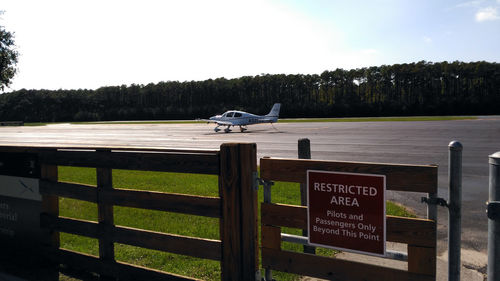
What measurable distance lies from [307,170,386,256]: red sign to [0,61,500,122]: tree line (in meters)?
75.6

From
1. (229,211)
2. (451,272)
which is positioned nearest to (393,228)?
(451,272)

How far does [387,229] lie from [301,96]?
9977cm

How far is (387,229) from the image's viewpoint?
3102 millimetres

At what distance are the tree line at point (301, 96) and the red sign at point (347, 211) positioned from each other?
75642 millimetres

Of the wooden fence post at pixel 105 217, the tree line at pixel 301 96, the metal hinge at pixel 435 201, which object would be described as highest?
the tree line at pixel 301 96

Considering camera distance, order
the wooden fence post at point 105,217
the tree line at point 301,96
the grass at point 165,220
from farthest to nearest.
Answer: the tree line at point 301,96, the grass at point 165,220, the wooden fence post at point 105,217

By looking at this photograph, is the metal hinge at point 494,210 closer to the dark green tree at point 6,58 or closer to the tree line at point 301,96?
the dark green tree at point 6,58

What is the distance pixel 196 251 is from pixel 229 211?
580 mm

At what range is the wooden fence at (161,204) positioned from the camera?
11.8 feet

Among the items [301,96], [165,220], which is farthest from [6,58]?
[301,96]

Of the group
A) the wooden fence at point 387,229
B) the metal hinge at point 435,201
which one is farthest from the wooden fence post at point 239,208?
the metal hinge at point 435,201

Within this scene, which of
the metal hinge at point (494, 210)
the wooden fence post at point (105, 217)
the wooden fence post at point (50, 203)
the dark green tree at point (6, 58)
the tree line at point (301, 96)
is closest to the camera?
the metal hinge at point (494, 210)

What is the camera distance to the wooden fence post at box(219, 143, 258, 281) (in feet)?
11.7

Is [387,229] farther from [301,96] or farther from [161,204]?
[301,96]
